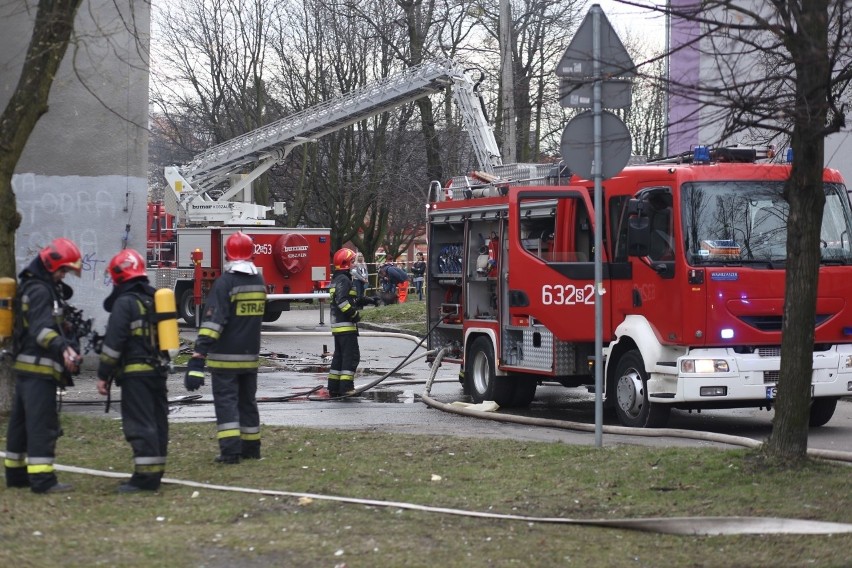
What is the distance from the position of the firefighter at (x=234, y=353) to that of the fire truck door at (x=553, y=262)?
4.14 m

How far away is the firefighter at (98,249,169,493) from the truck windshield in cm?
544

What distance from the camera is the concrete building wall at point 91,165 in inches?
621

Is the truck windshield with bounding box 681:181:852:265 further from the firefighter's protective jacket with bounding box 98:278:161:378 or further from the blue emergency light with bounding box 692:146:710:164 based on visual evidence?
the firefighter's protective jacket with bounding box 98:278:161:378

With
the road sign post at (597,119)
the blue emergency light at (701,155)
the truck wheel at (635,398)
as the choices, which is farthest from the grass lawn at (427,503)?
the blue emergency light at (701,155)

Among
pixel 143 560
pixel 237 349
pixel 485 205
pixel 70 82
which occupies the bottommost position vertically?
pixel 143 560

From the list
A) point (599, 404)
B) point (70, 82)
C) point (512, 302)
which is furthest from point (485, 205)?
point (70, 82)

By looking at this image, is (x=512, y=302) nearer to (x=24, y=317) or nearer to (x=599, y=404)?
(x=599, y=404)

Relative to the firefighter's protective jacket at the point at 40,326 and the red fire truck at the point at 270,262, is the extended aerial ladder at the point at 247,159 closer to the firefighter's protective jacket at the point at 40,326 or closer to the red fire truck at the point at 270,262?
the red fire truck at the point at 270,262

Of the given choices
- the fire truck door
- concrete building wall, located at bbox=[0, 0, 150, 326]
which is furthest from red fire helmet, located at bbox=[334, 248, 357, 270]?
concrete building wall, located at bbox=[0, 0, 150, 326]

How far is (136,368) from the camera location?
7590mm

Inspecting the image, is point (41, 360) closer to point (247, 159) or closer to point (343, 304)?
point (343, 304)

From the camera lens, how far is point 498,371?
13328mm

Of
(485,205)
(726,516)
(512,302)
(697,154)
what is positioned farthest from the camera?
(485,205)

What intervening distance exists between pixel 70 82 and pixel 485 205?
19.9 ft
